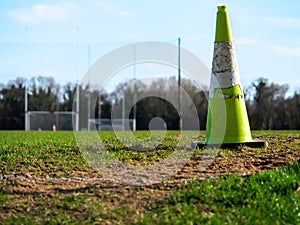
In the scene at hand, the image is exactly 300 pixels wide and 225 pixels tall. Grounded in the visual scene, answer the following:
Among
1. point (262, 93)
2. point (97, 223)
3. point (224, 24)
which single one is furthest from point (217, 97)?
point (262, 93)

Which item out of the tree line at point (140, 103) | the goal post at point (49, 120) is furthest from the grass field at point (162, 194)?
the goal post at point (49, 120)

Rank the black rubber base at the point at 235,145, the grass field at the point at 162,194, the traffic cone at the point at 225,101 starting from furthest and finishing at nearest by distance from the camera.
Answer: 1. the traffic cone at the point at 225,101
2. the black rubber base at the point at 235,145
3. the grass field at the point at 162,194

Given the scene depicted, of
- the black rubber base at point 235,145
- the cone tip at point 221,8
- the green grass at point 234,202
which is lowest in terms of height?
the green grass at point 234,202

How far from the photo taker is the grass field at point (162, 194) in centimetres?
526

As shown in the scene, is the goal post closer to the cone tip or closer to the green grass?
the cone tip

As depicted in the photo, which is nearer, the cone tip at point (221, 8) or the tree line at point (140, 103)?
the cone tip at point (221, 8)

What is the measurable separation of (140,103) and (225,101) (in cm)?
4056

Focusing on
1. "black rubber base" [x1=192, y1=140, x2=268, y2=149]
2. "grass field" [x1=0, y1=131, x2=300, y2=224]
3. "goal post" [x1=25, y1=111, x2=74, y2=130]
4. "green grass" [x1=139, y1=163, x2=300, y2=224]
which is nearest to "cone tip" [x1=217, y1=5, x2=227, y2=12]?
"black rubber base" [x1=192, y1=140, x2=268, y2=149]

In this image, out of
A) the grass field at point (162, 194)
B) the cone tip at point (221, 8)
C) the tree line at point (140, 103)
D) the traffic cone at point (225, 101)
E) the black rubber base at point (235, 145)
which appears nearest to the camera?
the grass field at point (162, 194)

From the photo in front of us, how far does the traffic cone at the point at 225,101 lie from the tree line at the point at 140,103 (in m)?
25.3

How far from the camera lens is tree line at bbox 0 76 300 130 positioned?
4359cm

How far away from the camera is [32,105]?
59.8 metres

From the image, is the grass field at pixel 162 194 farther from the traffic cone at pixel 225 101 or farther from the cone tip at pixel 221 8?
the cone tip at pixel 221 8

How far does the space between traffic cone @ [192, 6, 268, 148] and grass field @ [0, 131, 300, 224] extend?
0.77m
